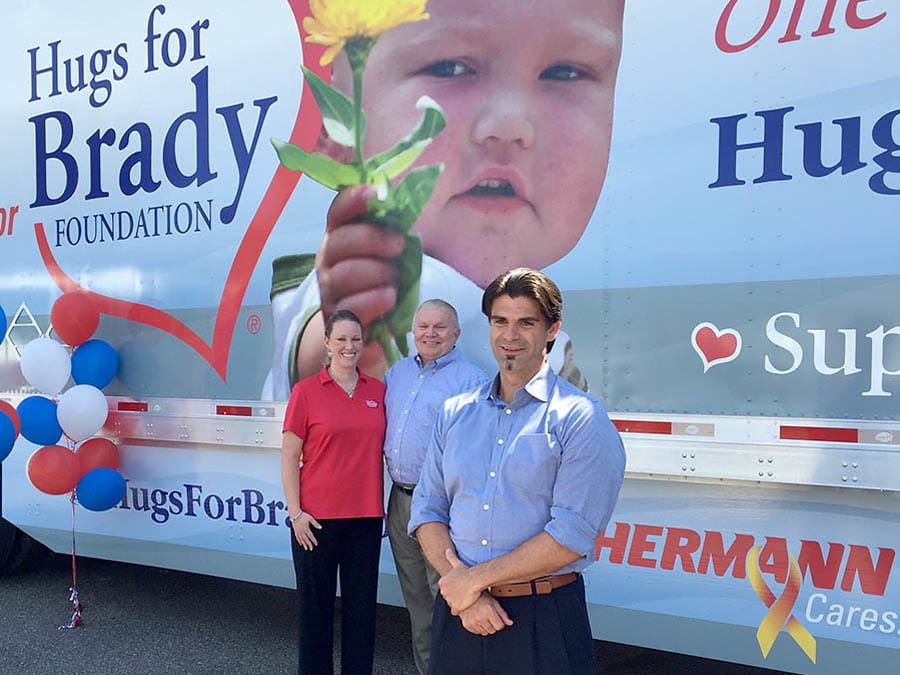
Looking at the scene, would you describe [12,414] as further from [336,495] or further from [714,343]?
[714,343]

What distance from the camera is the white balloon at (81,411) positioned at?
15.0ft

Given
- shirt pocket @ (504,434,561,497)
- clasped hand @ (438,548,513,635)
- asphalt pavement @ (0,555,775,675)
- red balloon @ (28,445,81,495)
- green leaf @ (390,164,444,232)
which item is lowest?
asphalt pavement @ (0,555,775,675)

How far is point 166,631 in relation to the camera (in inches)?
191

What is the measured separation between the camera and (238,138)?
431 cm

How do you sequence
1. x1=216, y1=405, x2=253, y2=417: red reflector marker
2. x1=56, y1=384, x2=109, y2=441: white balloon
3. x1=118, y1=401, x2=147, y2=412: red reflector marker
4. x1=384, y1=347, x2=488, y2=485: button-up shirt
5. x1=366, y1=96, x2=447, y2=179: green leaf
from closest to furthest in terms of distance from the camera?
x1=384, y1=347, x2=488, y2=485: button-up shirt → x1=366, y1=96, x2=447, y2=179: green leaf → x1=216, y1=405, x2=253, y2=417: red reflector marker → x1=56, y1=384, x2=109, y2=441: white balloon → x1=118, y1=401, x2=147, y2=412: red reflector marker

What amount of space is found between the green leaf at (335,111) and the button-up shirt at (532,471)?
2.06m

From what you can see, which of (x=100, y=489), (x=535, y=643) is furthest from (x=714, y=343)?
(x=100, y=489)

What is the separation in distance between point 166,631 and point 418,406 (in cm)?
221

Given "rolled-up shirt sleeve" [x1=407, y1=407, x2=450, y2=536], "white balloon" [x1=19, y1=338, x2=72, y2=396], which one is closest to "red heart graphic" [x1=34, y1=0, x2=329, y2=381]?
"white balloon" [x1=19, y1=338, x2=72, y2=396]

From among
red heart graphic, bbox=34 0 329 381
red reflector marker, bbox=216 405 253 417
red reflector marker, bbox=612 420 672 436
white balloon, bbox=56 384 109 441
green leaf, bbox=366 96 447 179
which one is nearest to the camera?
red reflector marker, bbox=612 420 672 436

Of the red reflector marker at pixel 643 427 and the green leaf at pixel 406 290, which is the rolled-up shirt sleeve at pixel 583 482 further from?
the green leaf at pixel 406 290

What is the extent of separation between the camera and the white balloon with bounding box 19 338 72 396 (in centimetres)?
466

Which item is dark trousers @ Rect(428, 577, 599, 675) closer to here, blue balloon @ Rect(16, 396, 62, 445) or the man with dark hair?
the man with dark hair

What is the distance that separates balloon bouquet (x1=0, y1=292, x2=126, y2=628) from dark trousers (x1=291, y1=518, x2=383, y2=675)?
1535 millimetres
